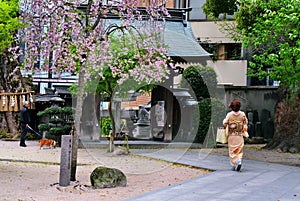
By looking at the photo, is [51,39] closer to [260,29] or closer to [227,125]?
[227,125]

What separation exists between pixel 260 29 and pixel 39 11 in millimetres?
5691

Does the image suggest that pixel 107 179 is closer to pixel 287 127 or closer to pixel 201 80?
pixel 287 127

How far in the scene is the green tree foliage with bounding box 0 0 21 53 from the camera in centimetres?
1431

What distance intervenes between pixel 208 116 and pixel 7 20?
9502 millimetres

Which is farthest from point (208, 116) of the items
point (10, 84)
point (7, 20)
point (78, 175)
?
point (10, 84)

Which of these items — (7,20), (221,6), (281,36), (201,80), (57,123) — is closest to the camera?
(281,36)

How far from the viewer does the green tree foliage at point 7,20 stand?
14.3m

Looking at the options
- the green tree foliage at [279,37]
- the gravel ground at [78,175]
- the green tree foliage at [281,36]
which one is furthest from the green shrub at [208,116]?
the green tree foliage at [281,36]

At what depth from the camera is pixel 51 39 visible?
10086 mm

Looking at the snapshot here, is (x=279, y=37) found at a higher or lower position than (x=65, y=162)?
higher

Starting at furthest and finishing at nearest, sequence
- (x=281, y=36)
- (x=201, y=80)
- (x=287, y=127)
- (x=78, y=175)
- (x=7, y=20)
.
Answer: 1. (x=201, y=80)
2. (x=287, y=127)
3. (x=7, y=20)
4. (x=281, y=36)
5. (x=78, y=175)

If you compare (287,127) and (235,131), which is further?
(287,127)

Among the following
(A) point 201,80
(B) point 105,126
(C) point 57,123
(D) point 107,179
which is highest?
(A) point 201,80

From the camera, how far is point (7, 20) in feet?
48.5
